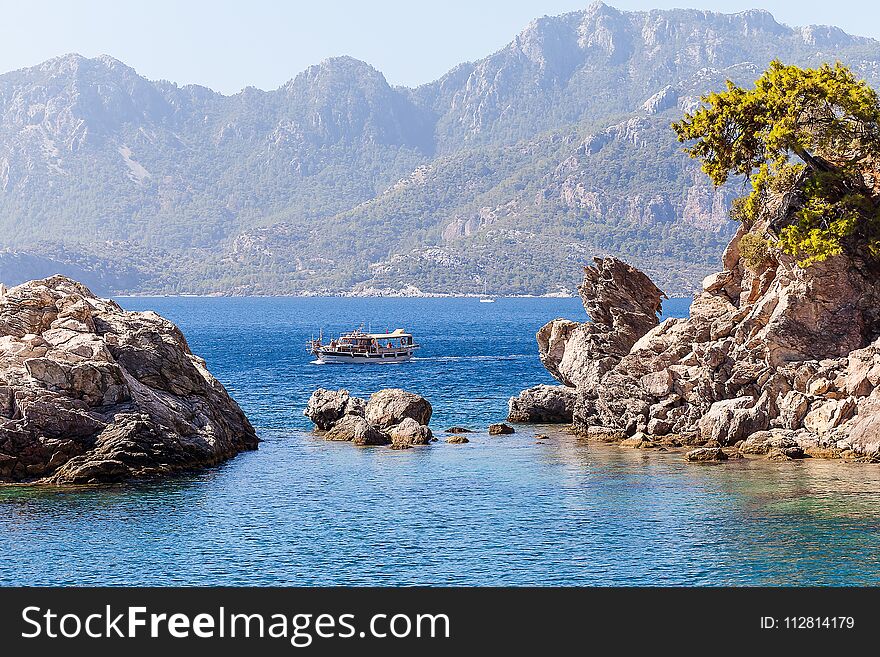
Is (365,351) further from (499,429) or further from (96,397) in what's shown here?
(96,397)

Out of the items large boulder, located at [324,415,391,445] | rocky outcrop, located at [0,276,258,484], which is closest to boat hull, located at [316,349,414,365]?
large boulder, located at [324,415,391,445]

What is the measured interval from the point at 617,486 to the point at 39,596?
30189 mm

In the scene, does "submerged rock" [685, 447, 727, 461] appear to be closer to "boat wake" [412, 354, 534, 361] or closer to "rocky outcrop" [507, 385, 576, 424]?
"rocky outcrop" [507, 385, 576, 424]

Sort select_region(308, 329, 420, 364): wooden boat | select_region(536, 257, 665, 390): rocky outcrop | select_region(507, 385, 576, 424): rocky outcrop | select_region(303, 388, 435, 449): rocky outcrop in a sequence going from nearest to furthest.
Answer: select_region(303, 388, 435, 449): rocky outcrop → select_region(507, 385, 576, 424): rocky outcrop → select_region(536, 257, 665, 390): rocky outcrop → select_region(308, 329, 420, 364): wooden boat

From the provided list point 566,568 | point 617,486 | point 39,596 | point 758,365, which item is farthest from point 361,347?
point 39,596

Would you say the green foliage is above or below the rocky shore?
above

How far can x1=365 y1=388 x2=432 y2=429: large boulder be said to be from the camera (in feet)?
230

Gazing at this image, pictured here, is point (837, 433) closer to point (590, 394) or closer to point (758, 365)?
point (758, 365)

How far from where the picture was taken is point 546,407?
76.7 meters

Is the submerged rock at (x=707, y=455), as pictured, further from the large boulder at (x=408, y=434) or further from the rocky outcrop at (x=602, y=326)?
the rocky outcrop at (x=602, y=326)

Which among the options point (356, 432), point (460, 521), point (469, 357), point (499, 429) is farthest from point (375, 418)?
point (469, 357)

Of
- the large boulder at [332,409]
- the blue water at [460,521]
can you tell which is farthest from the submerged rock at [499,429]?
the large boulder at [332,409]

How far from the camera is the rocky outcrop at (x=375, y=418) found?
6619cm

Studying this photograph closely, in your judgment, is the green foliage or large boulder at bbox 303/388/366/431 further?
large boulder at bbox 303/388/366/431
